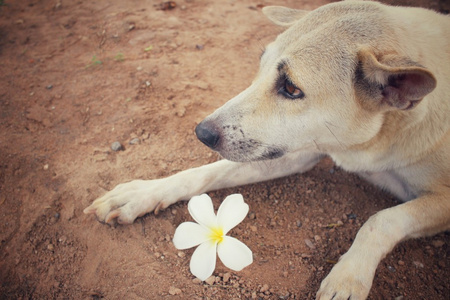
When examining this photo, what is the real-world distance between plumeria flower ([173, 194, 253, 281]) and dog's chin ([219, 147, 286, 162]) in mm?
362

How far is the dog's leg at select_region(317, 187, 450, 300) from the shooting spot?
6.39 ft

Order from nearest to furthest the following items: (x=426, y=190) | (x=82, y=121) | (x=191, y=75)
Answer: (x=426, y=190)
(x=82, y=121)
(x=191, y=75)

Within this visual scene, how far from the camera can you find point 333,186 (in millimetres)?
2811

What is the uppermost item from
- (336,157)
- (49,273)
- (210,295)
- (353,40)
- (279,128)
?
(353,40)

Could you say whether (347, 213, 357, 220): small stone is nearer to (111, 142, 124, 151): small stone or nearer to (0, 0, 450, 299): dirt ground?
(0, 0, 450, 299): dirt ground

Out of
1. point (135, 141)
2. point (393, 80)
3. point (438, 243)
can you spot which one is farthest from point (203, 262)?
point (438, 243)

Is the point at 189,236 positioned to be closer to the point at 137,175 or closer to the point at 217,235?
the point at 217,235

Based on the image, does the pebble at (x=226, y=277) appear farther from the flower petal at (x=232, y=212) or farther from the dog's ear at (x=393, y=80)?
the dog's ear at (x=393, y=80)

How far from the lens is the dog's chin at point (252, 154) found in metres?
2.19

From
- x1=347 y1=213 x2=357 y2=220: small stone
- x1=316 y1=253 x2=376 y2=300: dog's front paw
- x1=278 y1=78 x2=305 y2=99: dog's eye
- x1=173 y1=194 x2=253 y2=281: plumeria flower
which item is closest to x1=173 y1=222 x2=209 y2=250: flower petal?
x1=173 y1=194 x2=253 y2=281: plumeria flower

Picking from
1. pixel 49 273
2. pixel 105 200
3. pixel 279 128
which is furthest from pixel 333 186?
pixel 49 273

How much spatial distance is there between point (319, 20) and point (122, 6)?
12.5ft

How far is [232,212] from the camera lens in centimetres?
190

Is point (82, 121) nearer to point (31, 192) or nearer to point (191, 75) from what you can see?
point (31, 192)
